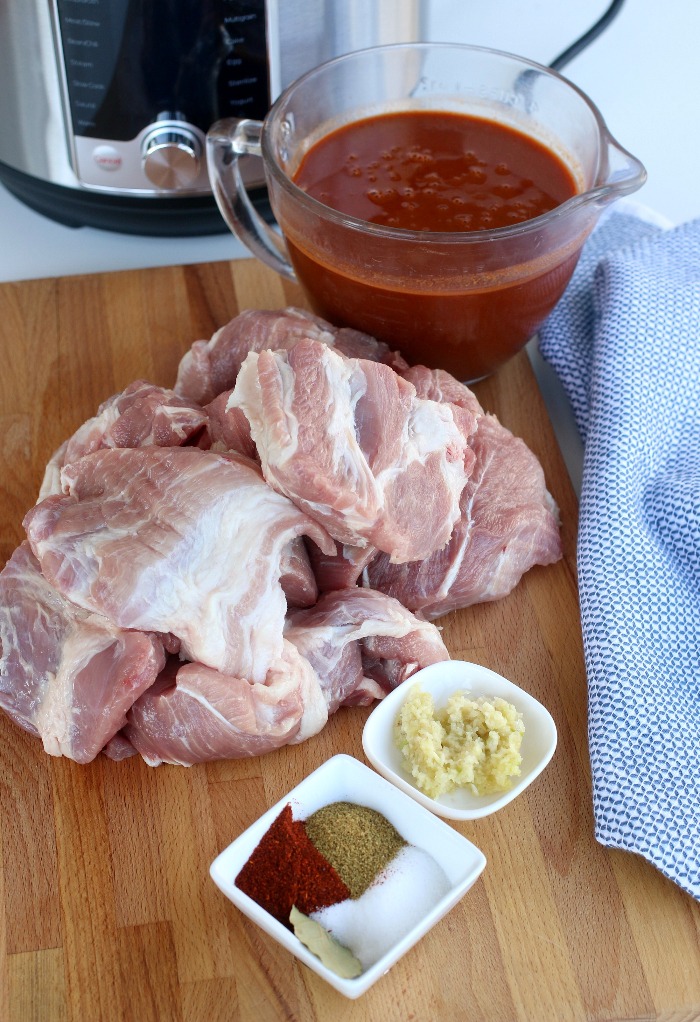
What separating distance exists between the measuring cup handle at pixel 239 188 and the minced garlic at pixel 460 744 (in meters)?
0.95

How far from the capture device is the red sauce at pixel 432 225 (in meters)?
1.83

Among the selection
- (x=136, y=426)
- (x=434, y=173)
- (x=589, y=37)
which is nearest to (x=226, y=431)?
(x=136, y=426)

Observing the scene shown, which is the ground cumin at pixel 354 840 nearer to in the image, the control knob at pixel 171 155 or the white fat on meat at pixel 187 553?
the white fat on meat at pixel 187 553

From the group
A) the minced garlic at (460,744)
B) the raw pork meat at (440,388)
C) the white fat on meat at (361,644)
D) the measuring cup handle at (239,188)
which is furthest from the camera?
the measuring cup handle at (239,188)

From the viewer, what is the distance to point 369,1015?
4.46 feet

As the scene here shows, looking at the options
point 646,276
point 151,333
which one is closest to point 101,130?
point 151,333

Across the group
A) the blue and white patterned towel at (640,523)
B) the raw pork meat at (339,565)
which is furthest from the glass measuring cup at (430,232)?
the raw pork meat at (339,565)

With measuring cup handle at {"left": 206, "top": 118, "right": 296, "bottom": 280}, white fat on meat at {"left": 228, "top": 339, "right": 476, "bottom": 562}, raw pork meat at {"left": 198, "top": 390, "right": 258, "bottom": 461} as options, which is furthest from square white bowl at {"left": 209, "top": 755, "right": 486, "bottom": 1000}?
measuring cup handle at {"left": 206, "top": 118, "right": 296, "bottom": 280}

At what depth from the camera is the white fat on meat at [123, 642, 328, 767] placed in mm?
1521

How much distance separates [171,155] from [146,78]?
14cm

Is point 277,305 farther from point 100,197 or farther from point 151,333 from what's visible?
point 100,197

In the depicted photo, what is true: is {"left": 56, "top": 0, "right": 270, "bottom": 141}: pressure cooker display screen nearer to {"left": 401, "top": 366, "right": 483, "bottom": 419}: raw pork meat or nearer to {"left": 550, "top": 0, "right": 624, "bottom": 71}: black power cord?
{"left": 401, "top": 366, "right": 483, "bottom": 419}: raw pork meat

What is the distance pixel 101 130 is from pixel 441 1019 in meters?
1.54

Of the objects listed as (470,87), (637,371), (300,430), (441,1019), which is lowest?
(441,1019)
